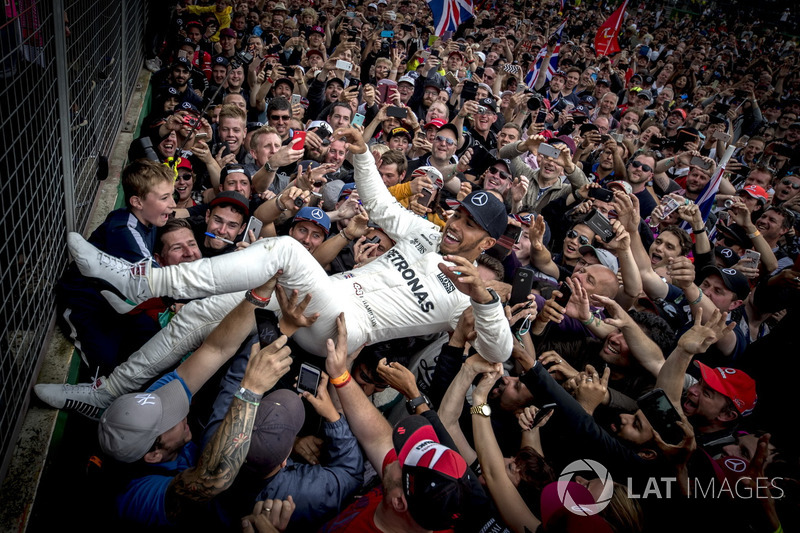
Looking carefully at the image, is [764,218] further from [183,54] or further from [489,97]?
[183,54]

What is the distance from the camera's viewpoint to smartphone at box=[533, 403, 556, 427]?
2.79m

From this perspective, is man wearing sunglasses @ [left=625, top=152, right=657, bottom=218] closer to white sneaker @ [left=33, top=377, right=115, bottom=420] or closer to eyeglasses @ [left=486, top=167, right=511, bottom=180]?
eyeglasses @ [left=486, top=167, right=511, bottom=180]

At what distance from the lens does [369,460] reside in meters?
2.62

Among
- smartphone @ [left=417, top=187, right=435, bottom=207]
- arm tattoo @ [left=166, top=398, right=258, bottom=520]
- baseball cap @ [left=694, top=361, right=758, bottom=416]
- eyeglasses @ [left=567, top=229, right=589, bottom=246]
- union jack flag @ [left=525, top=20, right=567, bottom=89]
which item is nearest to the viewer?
arm tattoo @ [left=166, top=398, right=258, bottom=520]

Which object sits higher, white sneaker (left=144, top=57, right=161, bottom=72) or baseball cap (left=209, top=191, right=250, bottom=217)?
baseball cap (left=209, top=191, right=250, bottom=217)

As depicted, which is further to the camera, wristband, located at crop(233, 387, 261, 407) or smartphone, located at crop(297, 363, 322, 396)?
smartphone, located at crop(297, 363, 322, 396)

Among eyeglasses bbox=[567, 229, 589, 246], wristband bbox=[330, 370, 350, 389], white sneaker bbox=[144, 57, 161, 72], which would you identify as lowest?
white sneaker bbox=[144, 57, 161, 72]

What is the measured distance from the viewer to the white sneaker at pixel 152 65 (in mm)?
7156

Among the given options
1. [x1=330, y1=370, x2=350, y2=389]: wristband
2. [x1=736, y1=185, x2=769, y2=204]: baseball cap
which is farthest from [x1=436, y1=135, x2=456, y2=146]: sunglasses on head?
[x1=736, y1=185, x2=769, y2=204]: baseball cap

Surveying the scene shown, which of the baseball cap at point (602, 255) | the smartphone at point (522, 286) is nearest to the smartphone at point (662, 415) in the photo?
the smartphone at point (522, 286)

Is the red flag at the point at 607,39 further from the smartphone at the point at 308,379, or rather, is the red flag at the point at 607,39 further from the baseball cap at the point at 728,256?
the smartphone at the point at 308,379

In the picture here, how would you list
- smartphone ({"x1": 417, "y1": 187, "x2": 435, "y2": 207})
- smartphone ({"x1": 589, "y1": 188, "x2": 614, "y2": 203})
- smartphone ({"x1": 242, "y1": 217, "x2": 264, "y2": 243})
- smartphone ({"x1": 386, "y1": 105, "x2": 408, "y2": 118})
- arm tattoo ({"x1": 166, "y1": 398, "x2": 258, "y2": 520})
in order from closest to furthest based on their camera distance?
arm tattoo ({"x1": 166, "y1": 398, "x2": 258, "y2": 520}) → smartphone ({"x1": 242, "y1": 217, "x2": 264, "y2": 243}) → smartphone ({"x1": 417, "y1": 187, "x2": 435, "y2": 207}) → smartphone ({"x1": 589, "y1": 188, "x2": 614, "y2": 203}) → smartphone ({"x1": 386, "y1": 105, "x2": 408, "y2": 118})

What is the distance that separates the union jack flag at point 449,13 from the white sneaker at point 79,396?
10.3 m

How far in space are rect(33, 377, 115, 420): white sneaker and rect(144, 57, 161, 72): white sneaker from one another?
5.83 m
